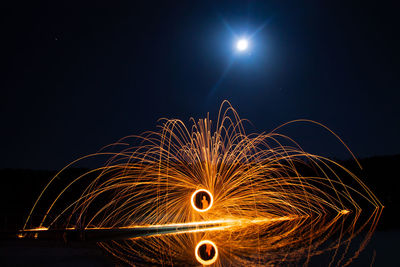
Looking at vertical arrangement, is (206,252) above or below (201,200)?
below

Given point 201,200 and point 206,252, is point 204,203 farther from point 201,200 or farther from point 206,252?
point 206,252

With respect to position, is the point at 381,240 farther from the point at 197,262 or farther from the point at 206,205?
the point at 206,205

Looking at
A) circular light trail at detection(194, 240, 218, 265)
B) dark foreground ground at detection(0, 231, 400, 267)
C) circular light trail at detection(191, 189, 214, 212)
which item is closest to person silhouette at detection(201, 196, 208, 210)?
circular light trail at detection(191, 189, 214, 212)

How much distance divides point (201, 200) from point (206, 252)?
5370mm

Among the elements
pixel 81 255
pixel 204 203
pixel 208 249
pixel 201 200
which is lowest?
pixel 208 249

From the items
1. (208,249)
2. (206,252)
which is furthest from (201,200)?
(206,252)

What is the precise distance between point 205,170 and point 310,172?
539 inches

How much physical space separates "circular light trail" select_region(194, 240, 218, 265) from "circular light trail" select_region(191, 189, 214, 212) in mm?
4083

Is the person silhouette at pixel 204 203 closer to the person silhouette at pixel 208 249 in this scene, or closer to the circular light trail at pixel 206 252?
the circular light trail at pixel 206 252

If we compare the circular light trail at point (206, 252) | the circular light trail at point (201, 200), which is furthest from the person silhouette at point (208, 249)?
the circular light trail at point (201, 200)

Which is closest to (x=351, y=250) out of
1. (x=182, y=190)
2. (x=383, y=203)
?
(x=182, y=190)

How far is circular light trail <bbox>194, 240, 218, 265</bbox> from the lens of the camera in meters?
4.43

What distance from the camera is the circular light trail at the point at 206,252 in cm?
443

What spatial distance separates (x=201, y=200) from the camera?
10.4 m
